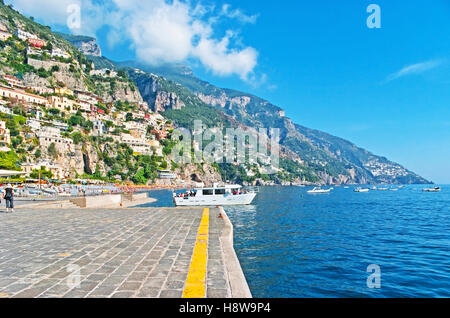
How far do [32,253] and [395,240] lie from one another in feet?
65.3

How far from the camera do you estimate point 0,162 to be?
56.5 m

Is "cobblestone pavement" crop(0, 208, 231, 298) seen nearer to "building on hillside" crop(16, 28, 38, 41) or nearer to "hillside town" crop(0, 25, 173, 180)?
"hillside town" crop(0, 25, 173, 180)

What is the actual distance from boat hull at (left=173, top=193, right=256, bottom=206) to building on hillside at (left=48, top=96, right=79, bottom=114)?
312 feet

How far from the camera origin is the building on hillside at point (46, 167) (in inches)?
2613

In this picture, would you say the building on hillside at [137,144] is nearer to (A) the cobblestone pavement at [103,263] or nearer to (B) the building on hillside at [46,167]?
(B) the building on hillside at [46,167]

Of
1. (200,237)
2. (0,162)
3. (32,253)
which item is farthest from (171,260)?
(0,162)

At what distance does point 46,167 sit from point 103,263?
264 ft

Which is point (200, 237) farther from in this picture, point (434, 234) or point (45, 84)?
point (45, 84)

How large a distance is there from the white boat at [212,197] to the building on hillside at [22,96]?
92.2m

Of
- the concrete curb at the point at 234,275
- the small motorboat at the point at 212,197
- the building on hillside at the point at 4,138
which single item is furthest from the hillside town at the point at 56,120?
the concrete curb at the point at 234,275

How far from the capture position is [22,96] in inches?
3866

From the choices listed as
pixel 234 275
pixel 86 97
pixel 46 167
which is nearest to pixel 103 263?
pixel 234 275

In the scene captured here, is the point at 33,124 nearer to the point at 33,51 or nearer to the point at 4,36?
the point at 33,51

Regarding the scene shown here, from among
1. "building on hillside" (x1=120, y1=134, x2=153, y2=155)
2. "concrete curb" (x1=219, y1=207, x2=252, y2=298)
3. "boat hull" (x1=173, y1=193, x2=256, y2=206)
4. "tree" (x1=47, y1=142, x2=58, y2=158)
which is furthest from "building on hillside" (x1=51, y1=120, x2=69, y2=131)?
"concrete curb" (x1=219, y1=207, x2=252, y2=298)
